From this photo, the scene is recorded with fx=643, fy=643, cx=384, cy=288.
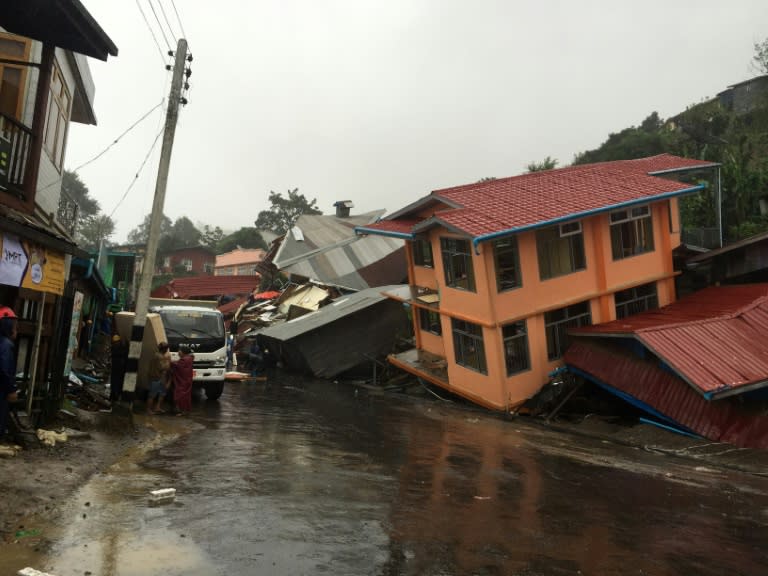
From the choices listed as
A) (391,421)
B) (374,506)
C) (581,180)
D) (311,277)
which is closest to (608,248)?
(581,180)

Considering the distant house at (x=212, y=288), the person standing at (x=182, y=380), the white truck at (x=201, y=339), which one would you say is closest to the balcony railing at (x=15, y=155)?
the person standing at (x=182, y=380)

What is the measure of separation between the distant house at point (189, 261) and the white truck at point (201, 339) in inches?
2080

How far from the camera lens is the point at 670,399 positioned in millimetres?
14125

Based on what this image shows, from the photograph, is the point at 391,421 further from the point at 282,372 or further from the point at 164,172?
the point at 282,372

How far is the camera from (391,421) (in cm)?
1541

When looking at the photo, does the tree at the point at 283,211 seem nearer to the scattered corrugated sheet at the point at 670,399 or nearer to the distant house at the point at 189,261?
the distant house at the point at 189,261

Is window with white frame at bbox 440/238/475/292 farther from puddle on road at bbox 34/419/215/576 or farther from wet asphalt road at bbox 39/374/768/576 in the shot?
puddle on road at bbox 34/419/215/576

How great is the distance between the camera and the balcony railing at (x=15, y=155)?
904cm

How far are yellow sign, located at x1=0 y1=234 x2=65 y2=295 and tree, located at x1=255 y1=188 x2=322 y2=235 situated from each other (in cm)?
6772

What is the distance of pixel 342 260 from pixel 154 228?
21475 mm

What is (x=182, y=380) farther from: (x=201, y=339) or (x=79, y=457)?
(x=79, y=457)

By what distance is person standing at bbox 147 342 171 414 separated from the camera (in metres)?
13.5

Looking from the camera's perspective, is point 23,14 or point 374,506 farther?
point 23,14

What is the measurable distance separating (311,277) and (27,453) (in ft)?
85.6
